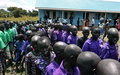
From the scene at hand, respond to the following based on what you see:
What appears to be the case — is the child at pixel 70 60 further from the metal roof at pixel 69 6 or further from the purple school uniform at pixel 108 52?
the metal roof at pixel 69 6

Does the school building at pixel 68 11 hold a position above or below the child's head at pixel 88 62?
above

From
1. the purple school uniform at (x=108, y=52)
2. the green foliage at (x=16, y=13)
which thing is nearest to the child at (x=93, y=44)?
the purple school uniform at (x=108, y=52)

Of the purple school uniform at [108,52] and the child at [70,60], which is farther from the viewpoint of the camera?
the purple school uniform at [108,52]

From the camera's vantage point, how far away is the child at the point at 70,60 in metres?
1.75

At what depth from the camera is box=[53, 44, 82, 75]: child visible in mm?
1749

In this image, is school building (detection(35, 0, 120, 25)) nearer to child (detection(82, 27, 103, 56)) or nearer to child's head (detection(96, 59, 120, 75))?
child (detection(82, 27, 103, 56))

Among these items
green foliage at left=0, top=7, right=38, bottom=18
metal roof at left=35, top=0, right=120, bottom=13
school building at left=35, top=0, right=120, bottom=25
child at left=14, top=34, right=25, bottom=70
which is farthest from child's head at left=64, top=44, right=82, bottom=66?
green foliage at left=0, top=7, right=38, bottom=18

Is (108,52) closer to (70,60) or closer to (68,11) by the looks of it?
(70,60)

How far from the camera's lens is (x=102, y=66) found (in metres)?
1.12

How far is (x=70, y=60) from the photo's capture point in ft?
5.83

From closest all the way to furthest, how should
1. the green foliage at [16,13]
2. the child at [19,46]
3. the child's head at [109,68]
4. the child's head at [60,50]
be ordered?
1. the child's head at [109,68]
2. the child's head at [60,50]
3. the child at [19,46]
4. the green foliage at [16,13]

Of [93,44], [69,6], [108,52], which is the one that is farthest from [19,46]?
[69,6]

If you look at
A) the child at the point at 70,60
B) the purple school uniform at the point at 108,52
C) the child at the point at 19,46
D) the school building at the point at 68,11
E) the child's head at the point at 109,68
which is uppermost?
the school building at the point at 68,11

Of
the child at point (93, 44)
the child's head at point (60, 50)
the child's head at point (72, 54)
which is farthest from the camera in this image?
the child at point (93, 44)
